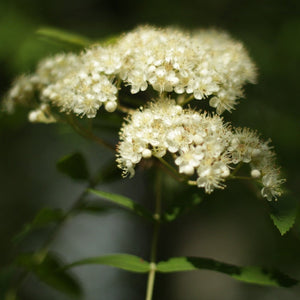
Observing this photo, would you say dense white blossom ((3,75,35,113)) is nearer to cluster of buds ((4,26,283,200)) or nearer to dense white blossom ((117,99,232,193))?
cluster of buds ((4,26,283,200))

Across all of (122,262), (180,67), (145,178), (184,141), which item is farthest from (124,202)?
(145,178)

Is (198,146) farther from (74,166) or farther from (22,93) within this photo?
(22,93)

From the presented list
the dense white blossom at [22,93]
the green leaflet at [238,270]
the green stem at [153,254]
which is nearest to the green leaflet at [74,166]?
the green stem at [153,254]

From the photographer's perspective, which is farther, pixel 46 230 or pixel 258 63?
pixel 46 230

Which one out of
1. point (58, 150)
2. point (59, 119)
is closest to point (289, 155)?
point (59, 119)

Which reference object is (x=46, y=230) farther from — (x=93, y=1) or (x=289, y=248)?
(x=289, y=248)

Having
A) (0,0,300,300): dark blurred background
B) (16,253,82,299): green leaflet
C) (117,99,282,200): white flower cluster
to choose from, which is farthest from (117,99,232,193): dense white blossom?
(16,253,82,299): green leaflet

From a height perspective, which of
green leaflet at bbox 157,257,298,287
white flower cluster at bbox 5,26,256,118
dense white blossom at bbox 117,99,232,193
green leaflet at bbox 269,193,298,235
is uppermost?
white flower cluster at bbox 5,26,256,118
